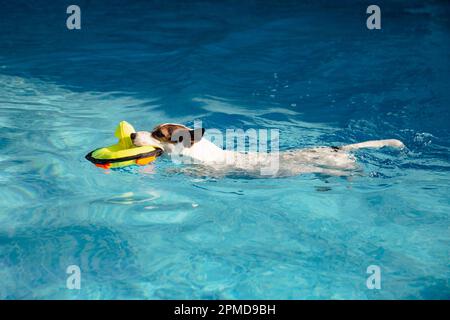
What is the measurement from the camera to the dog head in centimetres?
481

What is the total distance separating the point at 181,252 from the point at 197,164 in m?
1.21

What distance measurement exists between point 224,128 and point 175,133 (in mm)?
2387

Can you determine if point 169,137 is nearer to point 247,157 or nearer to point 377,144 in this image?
point 247,157

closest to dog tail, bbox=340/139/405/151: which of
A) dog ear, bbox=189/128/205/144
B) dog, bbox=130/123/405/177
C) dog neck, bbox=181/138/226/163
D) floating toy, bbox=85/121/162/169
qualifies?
dog, bbox=130/123/405/177

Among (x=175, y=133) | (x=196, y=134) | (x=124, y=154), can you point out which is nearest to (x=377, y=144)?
(x=196, y=134)

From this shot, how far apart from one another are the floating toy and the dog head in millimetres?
79

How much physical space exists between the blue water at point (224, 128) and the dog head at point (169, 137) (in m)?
0.49

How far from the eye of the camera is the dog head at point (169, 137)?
4.81 meters

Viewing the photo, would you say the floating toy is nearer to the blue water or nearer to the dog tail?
the blue water

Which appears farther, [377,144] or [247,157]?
[377,144]

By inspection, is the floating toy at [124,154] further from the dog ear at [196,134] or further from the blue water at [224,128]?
the blue water at [224,128]

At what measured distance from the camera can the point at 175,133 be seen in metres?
4.91

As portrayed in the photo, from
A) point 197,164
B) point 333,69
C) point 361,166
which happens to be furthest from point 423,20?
point 197,164

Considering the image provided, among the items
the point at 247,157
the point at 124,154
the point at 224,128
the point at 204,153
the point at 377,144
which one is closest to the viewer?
the point at 124,154
